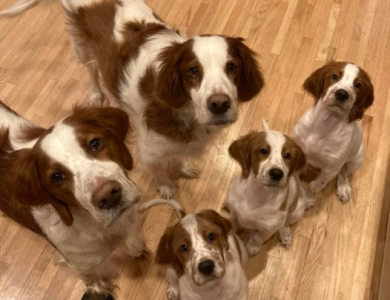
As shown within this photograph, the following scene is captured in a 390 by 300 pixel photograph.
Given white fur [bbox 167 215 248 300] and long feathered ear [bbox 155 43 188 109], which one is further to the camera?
long feathered ear [bbox 155 43 188 109]

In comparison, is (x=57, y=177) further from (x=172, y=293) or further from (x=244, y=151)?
(x=172, y=293)

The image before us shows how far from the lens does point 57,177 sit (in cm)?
144

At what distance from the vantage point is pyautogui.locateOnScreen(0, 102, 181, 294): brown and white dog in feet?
4.60

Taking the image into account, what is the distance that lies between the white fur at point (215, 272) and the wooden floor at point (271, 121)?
1.38 ft

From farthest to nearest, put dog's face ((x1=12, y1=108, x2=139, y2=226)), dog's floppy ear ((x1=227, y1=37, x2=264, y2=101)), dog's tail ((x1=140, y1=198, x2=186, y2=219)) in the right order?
dog's tail ((x1=140, y1=198, x2=186, y2=219)), dog's floppy ear ((x1=227, y1=37, x2=264, y2=101)), dog's face ((x1=12, y1=108, x2=139, y2=226))

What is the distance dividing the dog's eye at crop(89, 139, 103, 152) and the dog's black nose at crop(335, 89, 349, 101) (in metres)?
1.16

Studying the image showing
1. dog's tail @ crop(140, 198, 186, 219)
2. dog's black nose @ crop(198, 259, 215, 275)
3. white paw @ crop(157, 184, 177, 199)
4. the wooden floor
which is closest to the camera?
dog's black nose @ crop(198, 259, 215, 275)

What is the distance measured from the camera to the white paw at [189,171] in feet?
8.56

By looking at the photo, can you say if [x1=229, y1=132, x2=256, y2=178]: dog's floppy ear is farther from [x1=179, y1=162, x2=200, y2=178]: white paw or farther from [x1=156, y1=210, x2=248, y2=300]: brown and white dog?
[x1=179, y1=162, x2=200, y2=178]: white paw

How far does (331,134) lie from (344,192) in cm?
56

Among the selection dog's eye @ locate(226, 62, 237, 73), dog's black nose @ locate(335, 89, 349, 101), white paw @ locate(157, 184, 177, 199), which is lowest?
white paw @ locate(157, 184, 177, 199)

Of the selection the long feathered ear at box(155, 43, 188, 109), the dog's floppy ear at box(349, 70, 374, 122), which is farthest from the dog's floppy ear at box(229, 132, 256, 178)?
the dog's floppy ear at box(349, 70, 374, 122)

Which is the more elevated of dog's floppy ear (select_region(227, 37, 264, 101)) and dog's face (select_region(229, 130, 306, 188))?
dog's floppy ear (select_region(227, 37, 264, 101))

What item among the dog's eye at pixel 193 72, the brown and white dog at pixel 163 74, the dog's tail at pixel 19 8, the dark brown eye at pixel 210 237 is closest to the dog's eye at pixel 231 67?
the brown and white dog at pixel 163 74
